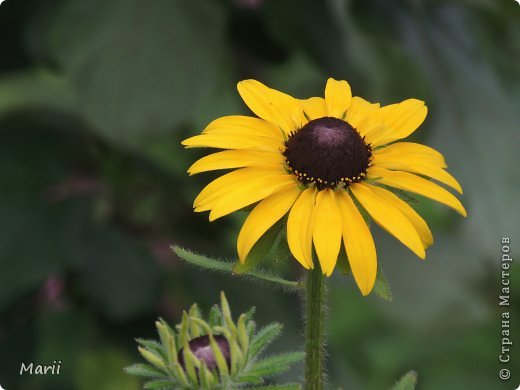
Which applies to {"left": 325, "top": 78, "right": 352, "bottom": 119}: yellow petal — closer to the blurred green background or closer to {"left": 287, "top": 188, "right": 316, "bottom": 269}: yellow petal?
{"left": 287, "top": 188, "right": 316, "bottom": 269}: yellow petal

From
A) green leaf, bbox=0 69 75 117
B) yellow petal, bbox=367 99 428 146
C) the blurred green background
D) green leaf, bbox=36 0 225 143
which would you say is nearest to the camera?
yellow petal, bbox=367 99 428 146

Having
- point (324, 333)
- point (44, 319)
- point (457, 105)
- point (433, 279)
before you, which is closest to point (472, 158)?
point (457, 105)

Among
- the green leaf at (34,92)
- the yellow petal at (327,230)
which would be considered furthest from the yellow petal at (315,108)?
the green leaf at (34,92)

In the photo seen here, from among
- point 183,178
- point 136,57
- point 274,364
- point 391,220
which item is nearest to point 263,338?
point 274,364

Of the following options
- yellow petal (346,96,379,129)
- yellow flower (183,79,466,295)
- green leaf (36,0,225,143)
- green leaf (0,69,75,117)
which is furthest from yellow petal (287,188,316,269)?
green leaf (0,69,75,117)

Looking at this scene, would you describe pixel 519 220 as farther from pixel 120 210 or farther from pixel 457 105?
pixel 120 210

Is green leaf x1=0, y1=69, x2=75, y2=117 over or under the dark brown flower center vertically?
over
